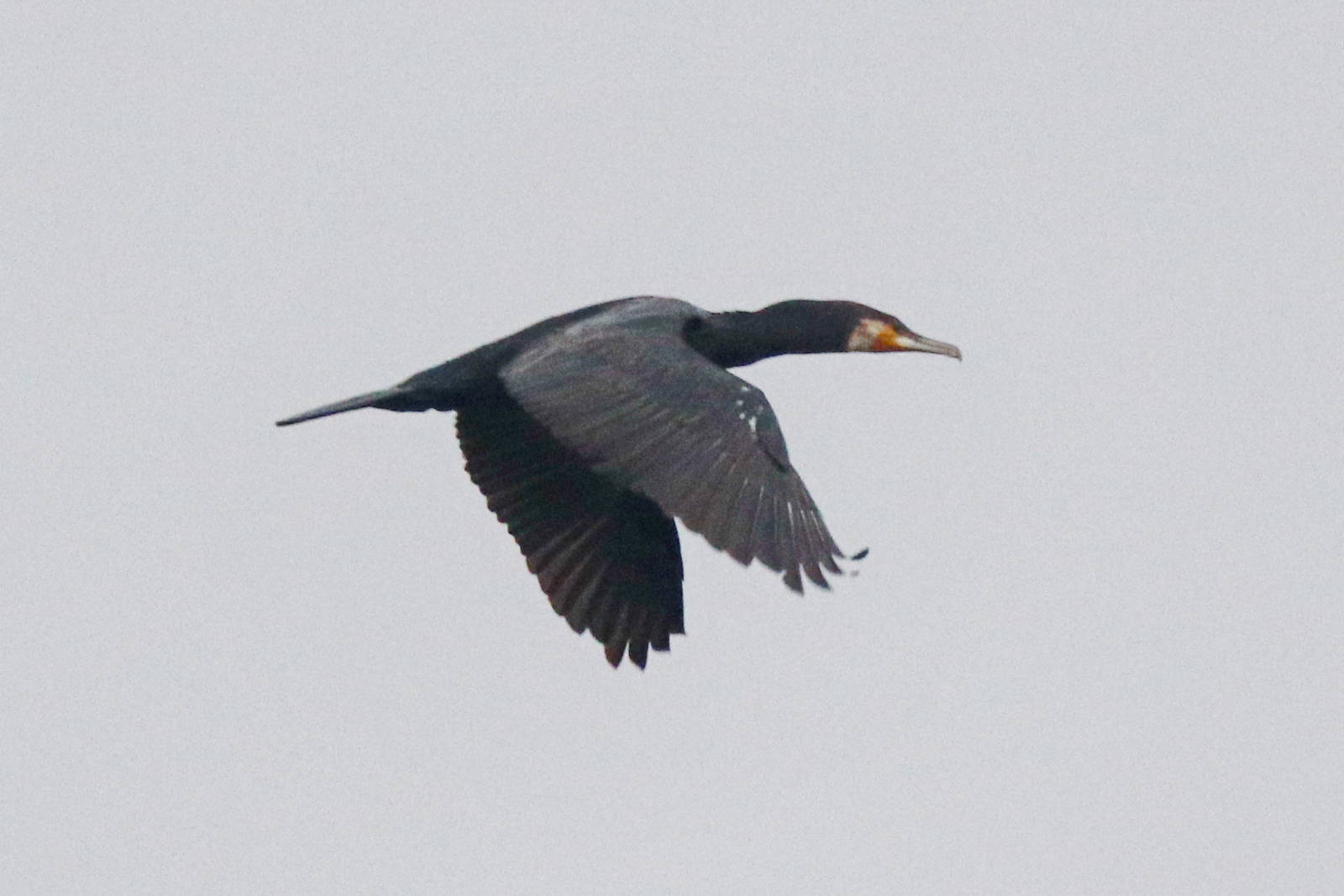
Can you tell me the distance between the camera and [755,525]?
11375 mm

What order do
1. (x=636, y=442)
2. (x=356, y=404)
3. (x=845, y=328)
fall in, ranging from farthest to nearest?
1. (x=845, y=328)
2. (x=356, y=404)
3. (x=636, y=442)

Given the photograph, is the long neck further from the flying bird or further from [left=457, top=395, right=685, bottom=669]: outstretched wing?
[left=457, top=395, right=685, bottom=669]: outstretched wing

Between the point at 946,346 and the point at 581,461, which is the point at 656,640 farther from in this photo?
the point at 946,346

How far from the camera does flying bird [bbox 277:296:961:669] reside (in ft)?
37.7

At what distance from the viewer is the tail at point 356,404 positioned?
13.1 m

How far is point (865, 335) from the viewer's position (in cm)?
1434

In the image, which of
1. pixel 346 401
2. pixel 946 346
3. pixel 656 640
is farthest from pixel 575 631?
pixel 946 346

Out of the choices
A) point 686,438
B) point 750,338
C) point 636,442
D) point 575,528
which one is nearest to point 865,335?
point 750,338

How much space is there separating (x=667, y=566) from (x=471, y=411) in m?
1.23

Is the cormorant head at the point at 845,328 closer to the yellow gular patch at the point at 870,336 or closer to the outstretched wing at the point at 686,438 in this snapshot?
the yellow gular patch at the point at 870,336

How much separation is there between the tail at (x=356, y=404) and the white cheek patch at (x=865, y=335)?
250cm

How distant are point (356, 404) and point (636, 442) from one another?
1961 mm

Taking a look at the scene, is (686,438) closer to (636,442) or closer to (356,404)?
(636,442)

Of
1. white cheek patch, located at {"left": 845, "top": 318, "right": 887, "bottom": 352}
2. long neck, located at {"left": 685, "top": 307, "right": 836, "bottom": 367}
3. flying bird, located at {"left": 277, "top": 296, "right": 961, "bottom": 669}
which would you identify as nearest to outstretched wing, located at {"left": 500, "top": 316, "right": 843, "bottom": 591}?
flying bird, located at {"left": 277, "top": 296, "right": 961, "bottom": 669}
